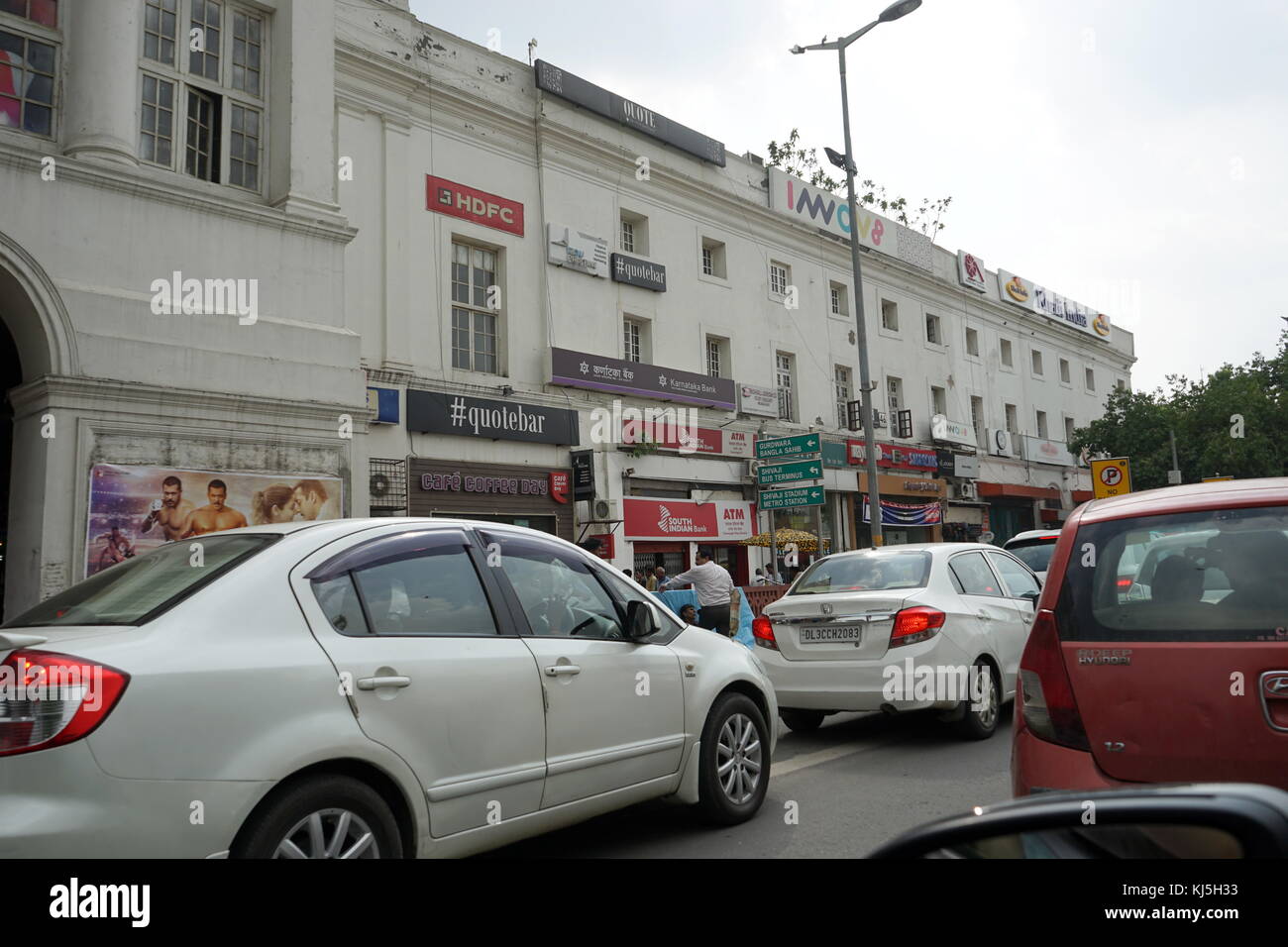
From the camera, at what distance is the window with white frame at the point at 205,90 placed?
36.5ft

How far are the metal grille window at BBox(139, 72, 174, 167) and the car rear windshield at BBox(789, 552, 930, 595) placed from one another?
909 centimetres

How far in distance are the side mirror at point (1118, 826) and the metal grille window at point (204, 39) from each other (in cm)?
1304

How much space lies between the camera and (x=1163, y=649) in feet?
10.2

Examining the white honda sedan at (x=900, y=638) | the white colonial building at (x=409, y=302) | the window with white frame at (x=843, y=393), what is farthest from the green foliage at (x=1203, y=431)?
the white honda sedan at (x=900, y=638)

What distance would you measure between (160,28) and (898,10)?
14520 millimetres

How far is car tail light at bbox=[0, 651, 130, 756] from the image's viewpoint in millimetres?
2596

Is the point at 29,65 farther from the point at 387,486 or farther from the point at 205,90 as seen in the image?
the point at 387,486

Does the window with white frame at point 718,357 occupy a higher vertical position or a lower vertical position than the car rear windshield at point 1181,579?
higher

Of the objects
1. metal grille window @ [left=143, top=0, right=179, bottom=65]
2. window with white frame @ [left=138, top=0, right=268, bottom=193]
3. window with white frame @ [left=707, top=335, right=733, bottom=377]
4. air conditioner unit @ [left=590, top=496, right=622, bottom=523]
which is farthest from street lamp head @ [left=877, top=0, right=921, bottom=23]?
metal grille window @ [left=143, top=0, right=179, bottom=65]

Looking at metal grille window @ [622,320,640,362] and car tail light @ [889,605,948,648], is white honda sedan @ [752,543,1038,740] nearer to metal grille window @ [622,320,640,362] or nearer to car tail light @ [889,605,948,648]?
car tail light @ [889,605,948,648]

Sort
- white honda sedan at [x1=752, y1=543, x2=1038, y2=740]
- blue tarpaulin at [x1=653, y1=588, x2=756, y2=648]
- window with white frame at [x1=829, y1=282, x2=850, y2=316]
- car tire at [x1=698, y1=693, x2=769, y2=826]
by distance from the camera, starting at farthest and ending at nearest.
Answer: window with white frame at [x1=829, y1=282, x2=850, y2=316] < blue tarpaulin at [x1=653, y1=588, x2=756, y2=648] < white honda sedan at [x1=752, y1=543, x2=1038, y2=740] < car tire at [x1=698, y1=693, x2=769, y2=826]

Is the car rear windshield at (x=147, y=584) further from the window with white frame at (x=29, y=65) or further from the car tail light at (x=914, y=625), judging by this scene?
the window with white frame at (x=29, y=65)
